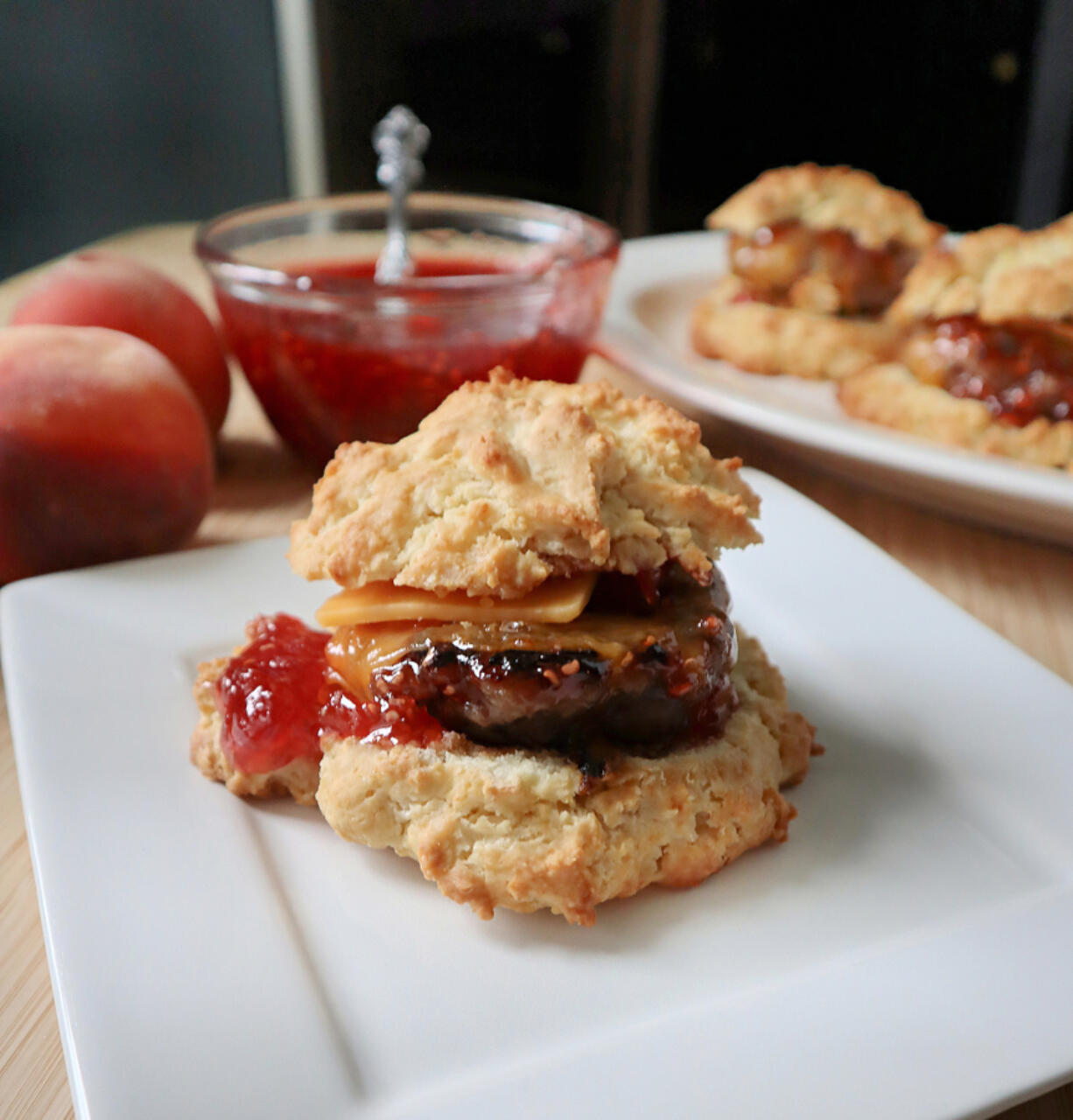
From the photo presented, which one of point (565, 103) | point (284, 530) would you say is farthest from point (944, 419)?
point (565, 103)

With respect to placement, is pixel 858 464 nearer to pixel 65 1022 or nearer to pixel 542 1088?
pixel 542 1088

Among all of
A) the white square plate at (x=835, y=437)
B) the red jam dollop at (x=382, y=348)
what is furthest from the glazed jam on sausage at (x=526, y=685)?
the red jam dollop at (x=382, y=348)

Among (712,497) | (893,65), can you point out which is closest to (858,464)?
(712,497)

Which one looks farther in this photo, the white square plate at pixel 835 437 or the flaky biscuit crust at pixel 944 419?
the flaky biscuit crust at pixel 944 419

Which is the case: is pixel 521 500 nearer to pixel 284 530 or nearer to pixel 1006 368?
pixel 284 530

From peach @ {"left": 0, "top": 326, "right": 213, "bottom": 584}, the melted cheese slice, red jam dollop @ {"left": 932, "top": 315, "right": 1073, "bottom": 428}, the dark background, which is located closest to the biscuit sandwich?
the melted cheese slice

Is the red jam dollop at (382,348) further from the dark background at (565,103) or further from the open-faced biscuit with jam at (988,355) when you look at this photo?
the dark background at (565,103)
